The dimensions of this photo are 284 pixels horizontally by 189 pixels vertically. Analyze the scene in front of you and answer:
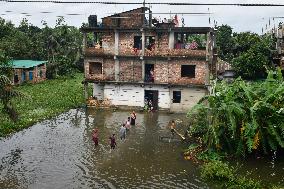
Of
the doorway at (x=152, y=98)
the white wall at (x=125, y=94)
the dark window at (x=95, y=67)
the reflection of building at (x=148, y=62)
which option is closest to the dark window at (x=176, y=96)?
the reflection of building at (x=148, y=62)

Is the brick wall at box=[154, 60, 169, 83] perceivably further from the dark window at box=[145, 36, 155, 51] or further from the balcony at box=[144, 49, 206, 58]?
the dark window at box=[145, 36, 155, 51]

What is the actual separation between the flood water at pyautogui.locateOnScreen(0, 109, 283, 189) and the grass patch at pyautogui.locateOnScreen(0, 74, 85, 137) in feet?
3.79

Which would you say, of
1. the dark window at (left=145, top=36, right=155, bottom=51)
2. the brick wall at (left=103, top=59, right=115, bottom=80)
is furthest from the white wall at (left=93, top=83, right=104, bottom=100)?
the dark window at (left=145, top=36, right=155, bottom=51)

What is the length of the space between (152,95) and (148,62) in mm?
3333

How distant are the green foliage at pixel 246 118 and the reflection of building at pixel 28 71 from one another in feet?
107

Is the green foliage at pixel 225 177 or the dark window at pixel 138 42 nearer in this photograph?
the green foliage at pixel 225 177

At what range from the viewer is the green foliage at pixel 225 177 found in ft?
57.8

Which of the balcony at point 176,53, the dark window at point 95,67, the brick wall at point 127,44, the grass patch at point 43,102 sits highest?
the brick wall at point 127,44

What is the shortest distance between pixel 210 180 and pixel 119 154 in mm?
6508

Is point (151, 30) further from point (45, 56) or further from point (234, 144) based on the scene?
point (45, 56)

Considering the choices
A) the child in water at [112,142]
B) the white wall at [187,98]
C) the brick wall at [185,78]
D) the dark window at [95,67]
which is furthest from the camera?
the dark window at [95,67]

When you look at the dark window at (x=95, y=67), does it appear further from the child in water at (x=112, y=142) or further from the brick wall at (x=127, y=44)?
the child in water at (x=112, y=142)

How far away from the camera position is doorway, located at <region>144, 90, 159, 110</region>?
122 feet

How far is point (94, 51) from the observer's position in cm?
3738
